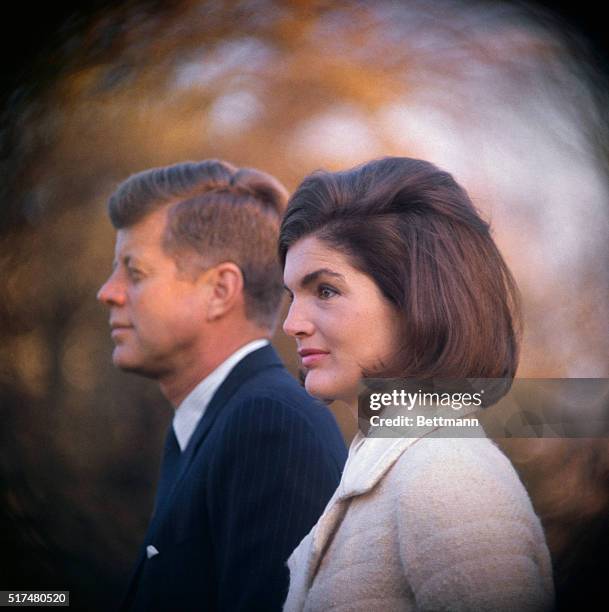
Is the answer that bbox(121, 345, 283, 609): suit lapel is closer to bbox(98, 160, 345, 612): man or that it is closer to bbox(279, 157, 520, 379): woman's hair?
bbox(98, 160, 345, 612): man

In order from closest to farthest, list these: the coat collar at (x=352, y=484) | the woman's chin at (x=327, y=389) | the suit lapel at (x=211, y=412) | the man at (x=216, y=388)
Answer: the coat collar at (x=352, y=484) < the woman's chin at (x=327, y=389) < the man at (x=216, y=388) < the suit lapel at (x=211, y=412)

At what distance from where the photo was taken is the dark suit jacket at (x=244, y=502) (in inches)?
64.4

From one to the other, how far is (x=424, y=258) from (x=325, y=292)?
0.16 m

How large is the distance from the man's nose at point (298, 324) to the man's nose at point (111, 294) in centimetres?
38

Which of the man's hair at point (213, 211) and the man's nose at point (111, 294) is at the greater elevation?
the man's hair at point (213, 211)

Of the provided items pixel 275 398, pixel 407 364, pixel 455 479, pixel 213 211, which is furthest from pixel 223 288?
pixel 455 479

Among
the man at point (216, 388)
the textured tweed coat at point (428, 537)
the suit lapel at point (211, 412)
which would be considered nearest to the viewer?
the textured tweed coat at point (428, 537)

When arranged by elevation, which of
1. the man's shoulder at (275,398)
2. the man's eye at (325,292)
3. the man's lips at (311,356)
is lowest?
the man's shoulder at (275,398)

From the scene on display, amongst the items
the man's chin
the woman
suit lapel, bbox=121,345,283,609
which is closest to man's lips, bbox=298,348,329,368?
the woman

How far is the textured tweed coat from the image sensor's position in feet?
4.33

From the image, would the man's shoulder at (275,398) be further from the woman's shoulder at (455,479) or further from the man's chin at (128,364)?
the woman's shoulder at (455,479)

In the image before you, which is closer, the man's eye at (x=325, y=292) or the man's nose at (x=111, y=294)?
the man's eye at (x=325, y=292)

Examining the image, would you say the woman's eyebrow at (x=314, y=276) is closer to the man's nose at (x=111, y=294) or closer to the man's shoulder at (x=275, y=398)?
the man's shoulder at (x=275, y=398)

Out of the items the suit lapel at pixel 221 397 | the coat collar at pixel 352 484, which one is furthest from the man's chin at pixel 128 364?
the coat collar at pixel 352 484
